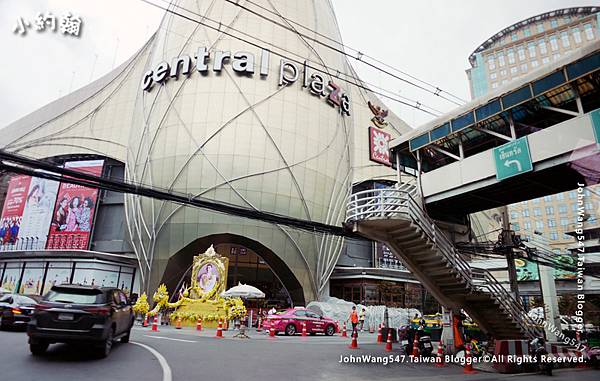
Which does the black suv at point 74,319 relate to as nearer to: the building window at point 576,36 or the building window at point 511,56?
the building window at point 576,36

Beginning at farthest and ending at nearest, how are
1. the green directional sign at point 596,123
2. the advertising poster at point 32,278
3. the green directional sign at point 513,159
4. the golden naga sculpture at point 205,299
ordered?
the advertising poster at point 32,278, the golden naga sculpture at point 205,299, the green directional sign at point 513,159, the green directional sign at point 596,123

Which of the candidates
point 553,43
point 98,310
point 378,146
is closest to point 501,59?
point 553,43

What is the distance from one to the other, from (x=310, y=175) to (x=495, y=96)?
18.8 metres

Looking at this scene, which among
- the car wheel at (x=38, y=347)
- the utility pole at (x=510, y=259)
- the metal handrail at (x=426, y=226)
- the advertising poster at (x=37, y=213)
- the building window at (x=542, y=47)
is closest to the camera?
the car wheel at (x=38, y=347)

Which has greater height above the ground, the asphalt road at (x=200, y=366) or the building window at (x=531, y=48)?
the building window at (x=531, y=48)

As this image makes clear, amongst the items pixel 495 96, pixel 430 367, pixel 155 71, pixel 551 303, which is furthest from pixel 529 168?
pixel 155 71

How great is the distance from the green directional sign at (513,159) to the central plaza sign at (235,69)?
21587 mm

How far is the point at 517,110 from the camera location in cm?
1452

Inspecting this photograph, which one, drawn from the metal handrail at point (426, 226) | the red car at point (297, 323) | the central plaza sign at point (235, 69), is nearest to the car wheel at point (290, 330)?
the red car at point (297, 323)

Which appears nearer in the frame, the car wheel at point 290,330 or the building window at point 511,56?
the car wheel at point 290,330

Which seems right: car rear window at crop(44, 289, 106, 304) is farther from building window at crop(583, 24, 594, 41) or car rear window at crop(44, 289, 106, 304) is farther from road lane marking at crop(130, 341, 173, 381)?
building window at crop(583, 24, 594, 41)

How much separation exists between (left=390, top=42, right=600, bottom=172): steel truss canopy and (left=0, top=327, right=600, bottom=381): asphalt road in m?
9.16

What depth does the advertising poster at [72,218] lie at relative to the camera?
135 ft

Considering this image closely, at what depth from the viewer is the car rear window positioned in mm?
8487
